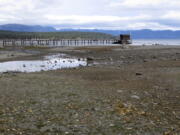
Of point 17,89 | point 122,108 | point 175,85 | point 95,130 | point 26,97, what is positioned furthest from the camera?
point 175,85

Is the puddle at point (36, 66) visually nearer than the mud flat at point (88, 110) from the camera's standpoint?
No

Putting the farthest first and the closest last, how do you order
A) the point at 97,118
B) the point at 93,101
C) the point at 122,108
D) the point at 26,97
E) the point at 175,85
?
the point at 175,85
the point at 26,97
the point at 93,101
the point at 122,108
the point at 97,118

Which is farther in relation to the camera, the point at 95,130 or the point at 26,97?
the point at 26,97

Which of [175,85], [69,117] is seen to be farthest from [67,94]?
[175,85]

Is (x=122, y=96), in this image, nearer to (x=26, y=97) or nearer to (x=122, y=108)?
(x=122, y=108)

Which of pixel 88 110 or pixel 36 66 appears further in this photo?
pixel 36 66

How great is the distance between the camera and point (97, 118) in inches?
317

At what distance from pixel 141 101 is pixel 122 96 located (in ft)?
3.15

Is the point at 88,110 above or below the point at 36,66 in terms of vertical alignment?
above

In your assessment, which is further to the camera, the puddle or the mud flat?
the puddle

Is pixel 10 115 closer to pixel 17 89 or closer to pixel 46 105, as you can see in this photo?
pixel 46 105

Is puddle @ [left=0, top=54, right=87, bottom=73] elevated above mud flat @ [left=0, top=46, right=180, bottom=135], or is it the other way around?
mud flat @ [left=0, top=46, right=180, bottom=135]

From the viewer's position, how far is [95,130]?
7160 millimetres

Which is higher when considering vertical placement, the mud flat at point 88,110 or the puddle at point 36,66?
the mud flat at point 88,110
